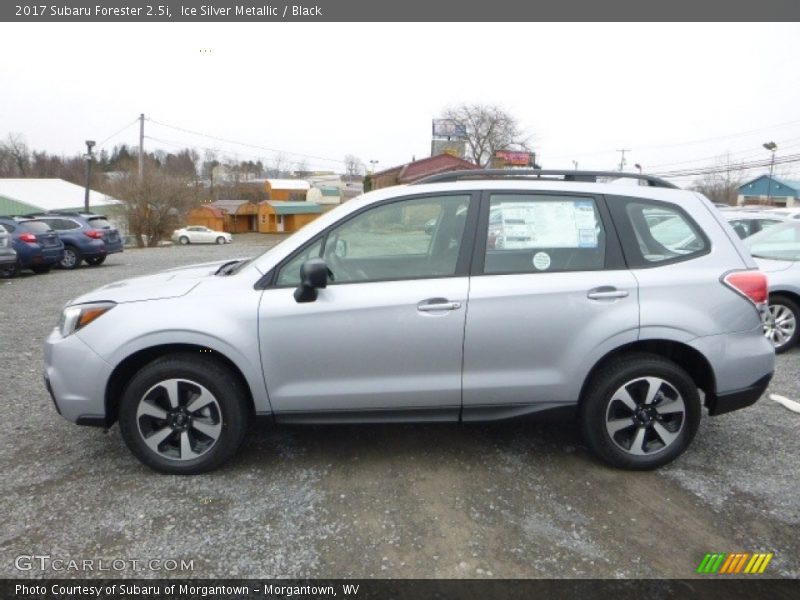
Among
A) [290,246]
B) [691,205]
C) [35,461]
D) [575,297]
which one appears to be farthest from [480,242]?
[35,461]

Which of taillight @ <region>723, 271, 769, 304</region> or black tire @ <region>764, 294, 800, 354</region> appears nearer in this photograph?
taillight @ <region>723, 271, 769, 304</region>

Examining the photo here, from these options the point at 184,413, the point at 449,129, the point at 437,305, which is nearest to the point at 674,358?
the point at 437,305

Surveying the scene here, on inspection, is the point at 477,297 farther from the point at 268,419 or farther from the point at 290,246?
the point at 268,419

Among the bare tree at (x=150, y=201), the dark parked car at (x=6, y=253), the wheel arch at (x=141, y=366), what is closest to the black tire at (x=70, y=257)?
the dark parked car at (x=6, y=253)

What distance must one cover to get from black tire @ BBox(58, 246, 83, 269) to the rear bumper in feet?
53.4

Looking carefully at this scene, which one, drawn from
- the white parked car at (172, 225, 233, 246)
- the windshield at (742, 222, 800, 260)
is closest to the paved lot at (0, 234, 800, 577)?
the windshield at (742, 222, 800, 260)

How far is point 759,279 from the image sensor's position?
330 centimetres

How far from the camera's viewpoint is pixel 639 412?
3.30m

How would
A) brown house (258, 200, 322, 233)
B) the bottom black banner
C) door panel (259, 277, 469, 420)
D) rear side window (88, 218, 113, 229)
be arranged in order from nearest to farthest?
the bottom black banner → door panel (259, 277, 469, 420) → rear side window (88, 218, 113, 229) → brown house (258, 200, 322, 233)

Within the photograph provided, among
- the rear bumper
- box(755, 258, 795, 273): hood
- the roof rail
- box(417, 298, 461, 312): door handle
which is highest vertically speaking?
Answer: the roof rail

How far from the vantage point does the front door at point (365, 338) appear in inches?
123

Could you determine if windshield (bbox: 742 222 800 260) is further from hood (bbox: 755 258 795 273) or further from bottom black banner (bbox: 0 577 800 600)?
bottom black banner (bbox: 0 577 800 600)

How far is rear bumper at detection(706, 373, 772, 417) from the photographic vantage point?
3.34m

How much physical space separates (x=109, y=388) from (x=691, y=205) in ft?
12.1
